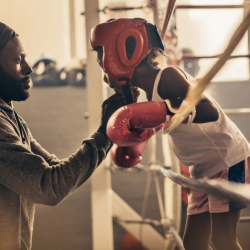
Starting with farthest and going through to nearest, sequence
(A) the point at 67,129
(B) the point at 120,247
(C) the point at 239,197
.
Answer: (A) the point at 67,129 < (B) the point at 120,247 < (C) the point at 239,197

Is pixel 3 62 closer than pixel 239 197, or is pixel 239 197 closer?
pixel 239 197

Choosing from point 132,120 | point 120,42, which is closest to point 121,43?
point 120,42

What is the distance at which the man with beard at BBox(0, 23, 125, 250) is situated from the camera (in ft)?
2.64

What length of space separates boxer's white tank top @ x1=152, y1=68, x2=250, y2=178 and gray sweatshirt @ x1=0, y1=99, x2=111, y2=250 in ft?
0.77

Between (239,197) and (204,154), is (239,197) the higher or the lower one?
the higher one

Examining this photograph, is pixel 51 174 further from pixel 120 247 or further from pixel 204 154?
pixel 120 247

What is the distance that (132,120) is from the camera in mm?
726

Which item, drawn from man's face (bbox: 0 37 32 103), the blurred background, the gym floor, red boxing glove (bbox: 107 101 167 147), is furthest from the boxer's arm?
the gym floor

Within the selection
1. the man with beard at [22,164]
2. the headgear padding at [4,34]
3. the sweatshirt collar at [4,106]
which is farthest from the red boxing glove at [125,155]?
the headgear padding at [4,34]

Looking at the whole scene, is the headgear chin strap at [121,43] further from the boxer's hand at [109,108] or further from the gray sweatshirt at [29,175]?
the gray sweatshirt at [29,175]

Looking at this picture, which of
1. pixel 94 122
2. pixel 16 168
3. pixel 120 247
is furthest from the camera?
pixel 120 247

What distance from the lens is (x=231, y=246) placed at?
3.09 feet

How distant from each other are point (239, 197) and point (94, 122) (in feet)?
5.01

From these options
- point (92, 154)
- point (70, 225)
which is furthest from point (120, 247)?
point (92, 154)
